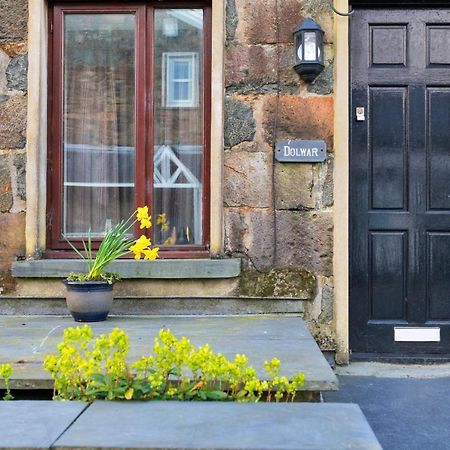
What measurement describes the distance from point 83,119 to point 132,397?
9.40 ft

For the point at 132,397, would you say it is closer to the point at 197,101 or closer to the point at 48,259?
the point at 48,259

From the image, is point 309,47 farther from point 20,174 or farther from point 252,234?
point 20,174

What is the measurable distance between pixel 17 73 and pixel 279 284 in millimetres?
2425

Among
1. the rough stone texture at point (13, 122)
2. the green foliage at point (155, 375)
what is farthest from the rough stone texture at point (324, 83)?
the green foliage at point (155, 375)

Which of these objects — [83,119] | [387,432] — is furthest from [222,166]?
[387,432]

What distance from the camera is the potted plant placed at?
4223 millimetres

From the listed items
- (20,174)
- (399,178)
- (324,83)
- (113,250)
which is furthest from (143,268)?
(399,178)

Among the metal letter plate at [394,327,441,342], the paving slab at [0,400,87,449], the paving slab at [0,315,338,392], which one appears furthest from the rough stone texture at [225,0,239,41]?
the paving slab at [0,400,87,449]

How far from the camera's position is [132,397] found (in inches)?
102

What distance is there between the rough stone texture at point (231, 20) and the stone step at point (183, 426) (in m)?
2.99

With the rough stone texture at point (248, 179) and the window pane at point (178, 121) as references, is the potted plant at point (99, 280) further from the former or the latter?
the rough stone texture at point (248, 179)

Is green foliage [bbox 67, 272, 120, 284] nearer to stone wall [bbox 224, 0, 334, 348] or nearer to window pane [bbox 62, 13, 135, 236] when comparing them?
window pane [bbox 62, 13, 135, 236]

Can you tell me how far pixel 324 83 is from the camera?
15.4ft

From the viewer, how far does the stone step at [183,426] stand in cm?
209
